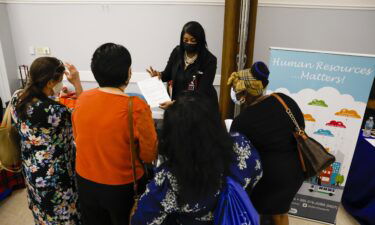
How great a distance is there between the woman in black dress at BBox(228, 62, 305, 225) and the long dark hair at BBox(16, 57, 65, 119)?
98cm

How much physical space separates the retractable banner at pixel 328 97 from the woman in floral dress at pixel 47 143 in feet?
5.20

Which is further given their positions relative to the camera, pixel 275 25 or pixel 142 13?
pixel 142 13

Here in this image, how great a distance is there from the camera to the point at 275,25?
304 centimetres

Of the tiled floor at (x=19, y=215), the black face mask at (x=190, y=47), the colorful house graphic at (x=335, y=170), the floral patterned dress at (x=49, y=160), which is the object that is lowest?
the tiled floor at (x=19, y=215)

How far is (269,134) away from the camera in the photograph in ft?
4.51

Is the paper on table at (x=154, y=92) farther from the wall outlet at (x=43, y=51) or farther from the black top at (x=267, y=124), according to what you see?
the wall outlet at (x=43, y=51)

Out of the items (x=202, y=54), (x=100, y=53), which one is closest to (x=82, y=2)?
(x=202, y=54)

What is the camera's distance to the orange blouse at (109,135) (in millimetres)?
1099

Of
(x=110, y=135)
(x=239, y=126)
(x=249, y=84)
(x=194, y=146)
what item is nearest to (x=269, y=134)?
(x=239, y=126)

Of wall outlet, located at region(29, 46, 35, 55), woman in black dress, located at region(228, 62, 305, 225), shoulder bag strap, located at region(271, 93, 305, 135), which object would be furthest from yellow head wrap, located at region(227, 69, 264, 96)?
wall outlet, located at region(29, 46, 35, 55)

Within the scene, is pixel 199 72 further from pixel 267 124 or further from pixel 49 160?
pixel 49 160

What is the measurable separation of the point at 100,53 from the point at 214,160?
2.16 ft

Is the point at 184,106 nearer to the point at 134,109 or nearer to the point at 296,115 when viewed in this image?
the point at 134,109

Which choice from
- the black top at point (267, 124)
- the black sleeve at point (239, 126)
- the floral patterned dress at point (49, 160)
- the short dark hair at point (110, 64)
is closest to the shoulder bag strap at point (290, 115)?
the black top at point (267, 124)
